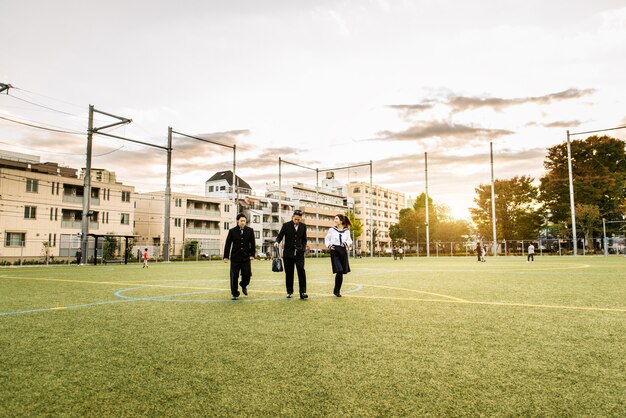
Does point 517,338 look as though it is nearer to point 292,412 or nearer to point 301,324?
point 301,324

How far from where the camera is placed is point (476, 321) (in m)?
6.28

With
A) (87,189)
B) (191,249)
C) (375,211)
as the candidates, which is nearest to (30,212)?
(191,249)

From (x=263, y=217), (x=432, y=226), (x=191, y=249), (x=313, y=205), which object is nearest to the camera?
(x=191, y=249)

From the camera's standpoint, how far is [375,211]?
387ft

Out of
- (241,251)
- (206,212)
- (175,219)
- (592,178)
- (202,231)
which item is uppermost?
(592,178)

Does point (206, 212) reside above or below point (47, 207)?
above

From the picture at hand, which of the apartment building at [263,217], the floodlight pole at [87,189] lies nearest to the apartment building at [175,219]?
the apartment building at [263,217]

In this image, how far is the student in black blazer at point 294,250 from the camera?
9.45 meters

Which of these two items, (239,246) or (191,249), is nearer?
(239,246)

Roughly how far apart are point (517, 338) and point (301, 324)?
2865mm

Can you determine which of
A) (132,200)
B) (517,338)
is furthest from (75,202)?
(517,338)

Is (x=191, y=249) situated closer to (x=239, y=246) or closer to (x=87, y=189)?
(x=87, y=189)

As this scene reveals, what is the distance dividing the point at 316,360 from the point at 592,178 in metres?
61.9

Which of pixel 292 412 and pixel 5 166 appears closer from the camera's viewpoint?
pixel 292 412
